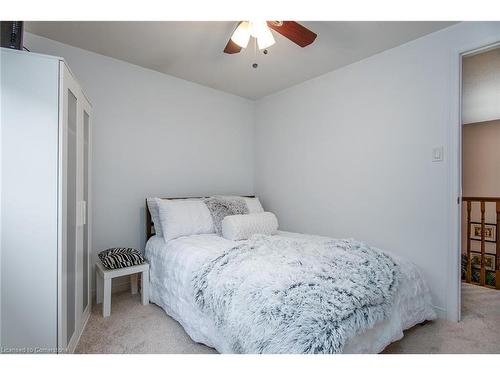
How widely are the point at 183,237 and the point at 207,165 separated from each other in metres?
1.16

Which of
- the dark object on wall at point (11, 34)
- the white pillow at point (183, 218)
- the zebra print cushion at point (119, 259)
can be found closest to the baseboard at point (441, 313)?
the white pillow at point (183, 218)

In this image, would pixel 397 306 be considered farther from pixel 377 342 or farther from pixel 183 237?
pixel 183 237

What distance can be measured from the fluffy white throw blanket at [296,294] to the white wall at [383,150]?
0.65m

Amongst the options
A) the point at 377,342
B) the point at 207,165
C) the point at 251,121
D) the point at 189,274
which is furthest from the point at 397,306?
the point at 251,121

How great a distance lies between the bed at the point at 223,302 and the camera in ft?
4.25

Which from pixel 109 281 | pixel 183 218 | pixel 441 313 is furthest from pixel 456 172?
pixel 109 281

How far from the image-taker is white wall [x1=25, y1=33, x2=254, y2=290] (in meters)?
2.51

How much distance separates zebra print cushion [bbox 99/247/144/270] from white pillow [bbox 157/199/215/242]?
30 centimetres

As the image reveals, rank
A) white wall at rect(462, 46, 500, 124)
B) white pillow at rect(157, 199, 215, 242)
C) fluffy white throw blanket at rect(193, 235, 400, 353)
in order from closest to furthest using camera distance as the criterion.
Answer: fluffy white throw blanket at rect(193, 235, 400, 353) → white pillow at rect(157, 199, 215, 242) → white wall at rect(462, 46, 500, 124)

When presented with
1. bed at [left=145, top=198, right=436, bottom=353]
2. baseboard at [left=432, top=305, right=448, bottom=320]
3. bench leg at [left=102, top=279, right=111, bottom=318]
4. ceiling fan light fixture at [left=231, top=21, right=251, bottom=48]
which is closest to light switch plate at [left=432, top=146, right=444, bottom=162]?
bed at [left=145, top=198, right=436, bottom=353]

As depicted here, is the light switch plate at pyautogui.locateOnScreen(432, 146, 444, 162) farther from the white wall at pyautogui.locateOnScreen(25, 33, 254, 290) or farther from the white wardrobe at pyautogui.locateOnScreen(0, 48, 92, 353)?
the white wardrobe at pyautogui.locateOnScreen(0, 48, 92, 353)

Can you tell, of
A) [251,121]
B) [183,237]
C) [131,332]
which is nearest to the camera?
[131,332]

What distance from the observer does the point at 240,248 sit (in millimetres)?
1948

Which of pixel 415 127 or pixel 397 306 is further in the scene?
pixel 415 127
